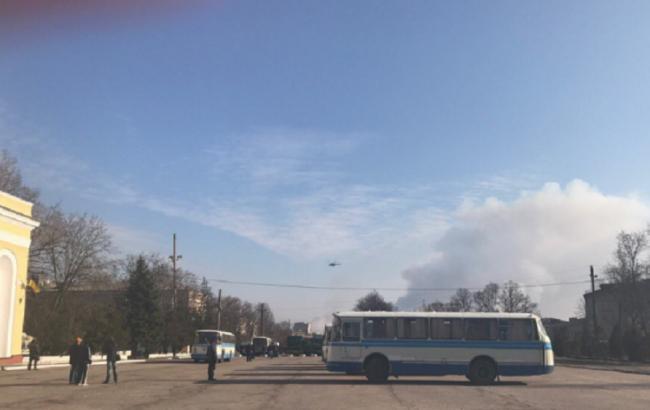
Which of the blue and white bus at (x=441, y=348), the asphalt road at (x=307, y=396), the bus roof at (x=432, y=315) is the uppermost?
the bus roof at (x=432, y=315)

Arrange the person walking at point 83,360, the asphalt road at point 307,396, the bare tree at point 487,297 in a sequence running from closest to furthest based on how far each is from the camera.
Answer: the asphalt road at point 307,396 < the person walking at point 83,360 < the bare tree at point 487,297

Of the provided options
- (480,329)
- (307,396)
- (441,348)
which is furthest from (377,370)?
(307,396)

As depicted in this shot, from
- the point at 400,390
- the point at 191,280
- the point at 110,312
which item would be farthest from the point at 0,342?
the point at 191,280

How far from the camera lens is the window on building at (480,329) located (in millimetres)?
27359

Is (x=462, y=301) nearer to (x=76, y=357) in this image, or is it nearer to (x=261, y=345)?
(x=261, y=345)

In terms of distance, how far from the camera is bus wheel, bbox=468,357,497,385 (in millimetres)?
26969

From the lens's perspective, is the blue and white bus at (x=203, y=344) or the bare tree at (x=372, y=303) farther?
the bare tree at (x=372, y=303)

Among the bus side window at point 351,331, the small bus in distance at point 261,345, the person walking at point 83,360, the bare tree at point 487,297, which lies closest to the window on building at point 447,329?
the bus side window at point 351,331

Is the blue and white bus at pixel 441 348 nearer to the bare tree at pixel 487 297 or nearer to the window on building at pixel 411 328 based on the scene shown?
the window on building at pixel 411 328

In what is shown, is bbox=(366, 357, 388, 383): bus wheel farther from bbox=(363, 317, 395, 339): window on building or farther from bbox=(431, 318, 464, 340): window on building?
bbox=(431, 318, 464, 340): window on building

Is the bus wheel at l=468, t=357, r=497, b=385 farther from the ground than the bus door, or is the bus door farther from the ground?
the bus door

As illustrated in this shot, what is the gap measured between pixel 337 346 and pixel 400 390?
4904mm

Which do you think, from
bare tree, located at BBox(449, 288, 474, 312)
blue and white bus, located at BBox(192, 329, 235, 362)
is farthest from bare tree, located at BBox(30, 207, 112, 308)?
bare tree, located at BBox(449, 288, 474, 312)

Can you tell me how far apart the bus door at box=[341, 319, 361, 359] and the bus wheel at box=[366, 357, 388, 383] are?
598mm
